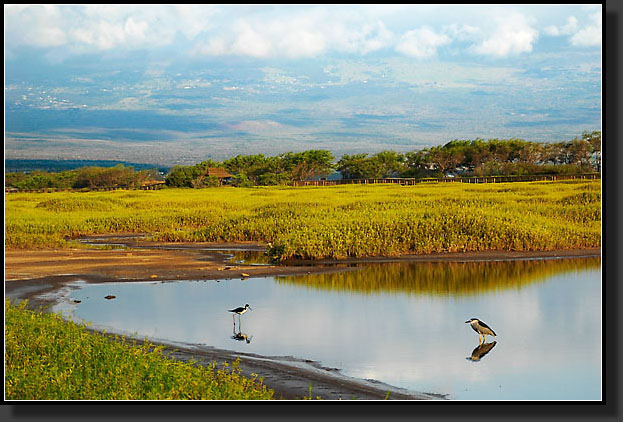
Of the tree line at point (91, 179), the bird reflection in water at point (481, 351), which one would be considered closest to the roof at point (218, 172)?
the tree line at point (91, 179)

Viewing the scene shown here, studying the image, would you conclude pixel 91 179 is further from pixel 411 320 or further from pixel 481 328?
pixel 481 328

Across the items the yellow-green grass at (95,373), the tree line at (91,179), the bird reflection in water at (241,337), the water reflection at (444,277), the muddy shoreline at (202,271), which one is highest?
the tree line at (91,179)

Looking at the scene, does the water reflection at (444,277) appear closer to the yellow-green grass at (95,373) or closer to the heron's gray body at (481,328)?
the heron's gray body at (481,328)

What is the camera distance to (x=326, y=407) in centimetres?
686

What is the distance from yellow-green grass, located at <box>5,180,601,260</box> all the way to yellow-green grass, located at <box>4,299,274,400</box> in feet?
40.9

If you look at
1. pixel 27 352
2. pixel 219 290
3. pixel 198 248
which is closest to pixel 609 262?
pixel 27 352

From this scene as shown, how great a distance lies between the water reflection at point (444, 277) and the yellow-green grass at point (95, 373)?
8484 millimetres

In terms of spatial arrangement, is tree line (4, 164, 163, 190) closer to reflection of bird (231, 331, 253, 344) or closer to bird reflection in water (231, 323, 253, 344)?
bird reflection in water (231, 323, 253, 344)

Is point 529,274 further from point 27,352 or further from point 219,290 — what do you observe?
point 27,352

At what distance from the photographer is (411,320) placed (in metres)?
14.4

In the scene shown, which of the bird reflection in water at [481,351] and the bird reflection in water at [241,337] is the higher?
the bird reflection in water at [241,337]

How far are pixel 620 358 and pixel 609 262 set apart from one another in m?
0.90

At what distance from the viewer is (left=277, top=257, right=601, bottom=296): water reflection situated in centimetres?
1834

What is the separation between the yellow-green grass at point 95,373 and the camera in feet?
26.0
